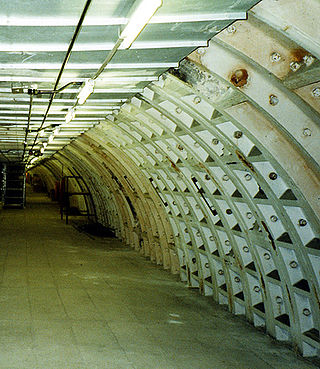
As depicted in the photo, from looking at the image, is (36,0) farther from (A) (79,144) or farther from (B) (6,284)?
(A) (79,144)

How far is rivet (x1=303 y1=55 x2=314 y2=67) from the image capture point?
190 inches

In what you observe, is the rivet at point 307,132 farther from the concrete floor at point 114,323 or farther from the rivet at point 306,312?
the concrete floor at point 114,323

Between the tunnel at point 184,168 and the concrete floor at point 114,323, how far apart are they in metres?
0.04

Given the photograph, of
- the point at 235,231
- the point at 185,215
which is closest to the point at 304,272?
the point at 235,231

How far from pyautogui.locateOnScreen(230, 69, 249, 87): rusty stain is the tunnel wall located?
0.04ft

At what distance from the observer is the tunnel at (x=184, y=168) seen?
197 inches

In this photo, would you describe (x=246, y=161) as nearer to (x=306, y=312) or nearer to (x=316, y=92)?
(x=316, y=92)

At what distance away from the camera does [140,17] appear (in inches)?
161

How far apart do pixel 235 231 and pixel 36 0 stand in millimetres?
5511

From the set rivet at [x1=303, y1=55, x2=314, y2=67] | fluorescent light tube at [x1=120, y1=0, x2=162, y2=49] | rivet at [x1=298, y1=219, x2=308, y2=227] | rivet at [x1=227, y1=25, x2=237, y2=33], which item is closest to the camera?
fluorescent light tube at [x1=120, y1=0, x2=162, y2=49]

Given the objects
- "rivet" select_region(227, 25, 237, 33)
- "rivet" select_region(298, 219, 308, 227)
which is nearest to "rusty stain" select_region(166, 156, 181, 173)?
"rivet" select_region(298, 219, 308, 227)

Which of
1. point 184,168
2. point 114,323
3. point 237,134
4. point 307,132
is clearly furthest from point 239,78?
point 114,323

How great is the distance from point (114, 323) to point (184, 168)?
3.41 metres

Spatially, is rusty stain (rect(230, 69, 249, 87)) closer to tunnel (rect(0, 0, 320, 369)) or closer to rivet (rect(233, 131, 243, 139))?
tunnel (rect(0, 0, 320, 369))
